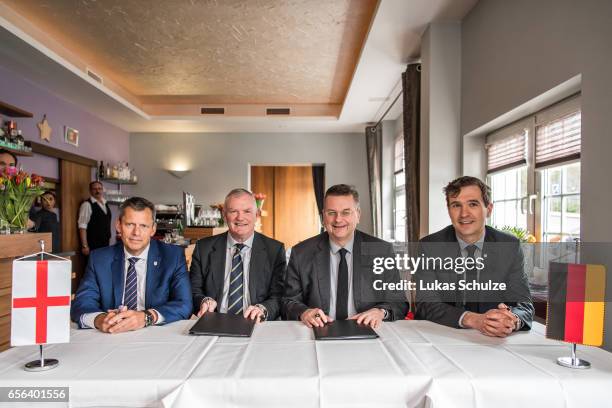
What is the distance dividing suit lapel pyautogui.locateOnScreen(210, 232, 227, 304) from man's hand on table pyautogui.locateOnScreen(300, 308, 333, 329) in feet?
2.44

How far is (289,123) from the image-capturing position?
7.58 meters

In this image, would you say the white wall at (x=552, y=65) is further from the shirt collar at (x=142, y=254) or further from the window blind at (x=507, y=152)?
the shirt collar at (x=142, y=254)

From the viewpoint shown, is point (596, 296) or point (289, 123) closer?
point (596, 296)

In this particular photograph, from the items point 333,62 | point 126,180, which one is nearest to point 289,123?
point 333,62

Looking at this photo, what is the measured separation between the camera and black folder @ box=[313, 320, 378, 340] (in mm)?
1574

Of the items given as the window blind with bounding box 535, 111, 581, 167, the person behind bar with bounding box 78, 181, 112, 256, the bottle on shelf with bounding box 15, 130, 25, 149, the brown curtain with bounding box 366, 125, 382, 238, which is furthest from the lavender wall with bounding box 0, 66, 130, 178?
the window blind with bounding box 535, 111, 581, 167

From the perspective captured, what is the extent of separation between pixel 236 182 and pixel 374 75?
416 centimetres

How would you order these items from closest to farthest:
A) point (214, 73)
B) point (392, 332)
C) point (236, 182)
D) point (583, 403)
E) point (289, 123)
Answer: point (583, 403)
point (392, 332)
point (214, 73)
point (289, 123)
point (236, 182)

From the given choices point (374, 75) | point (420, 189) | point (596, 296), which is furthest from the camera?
point (374, 75)

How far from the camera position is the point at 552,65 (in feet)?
7.62

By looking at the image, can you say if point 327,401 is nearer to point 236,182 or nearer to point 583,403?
point 583,403

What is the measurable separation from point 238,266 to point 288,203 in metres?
8.36

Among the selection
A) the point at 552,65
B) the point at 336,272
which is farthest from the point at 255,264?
the point at 552,65

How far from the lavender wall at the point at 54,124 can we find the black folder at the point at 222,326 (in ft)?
14.6
